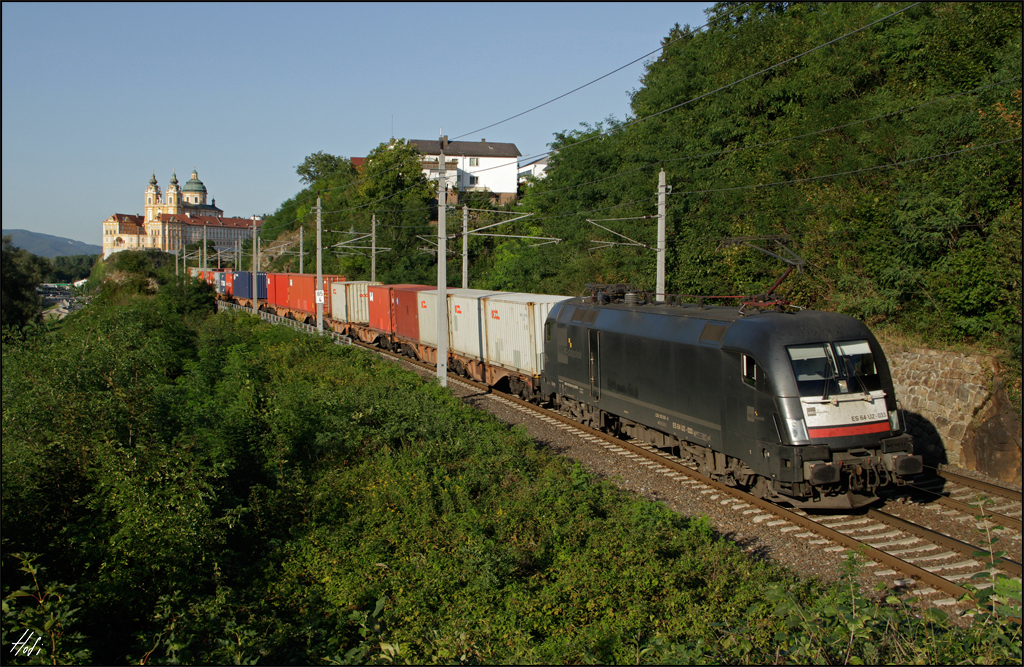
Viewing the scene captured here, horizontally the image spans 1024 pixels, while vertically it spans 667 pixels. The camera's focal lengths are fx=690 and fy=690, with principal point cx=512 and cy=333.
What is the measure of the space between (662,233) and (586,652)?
1382 centimetres

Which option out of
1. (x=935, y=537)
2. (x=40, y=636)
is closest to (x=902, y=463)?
(x=935, y=537)

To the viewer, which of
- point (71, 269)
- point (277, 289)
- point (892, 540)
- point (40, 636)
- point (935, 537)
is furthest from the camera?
point (71, 269)

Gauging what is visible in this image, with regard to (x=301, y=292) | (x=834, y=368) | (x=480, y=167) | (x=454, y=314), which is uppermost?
(x=480, y=167)

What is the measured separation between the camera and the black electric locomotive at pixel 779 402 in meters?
9.73

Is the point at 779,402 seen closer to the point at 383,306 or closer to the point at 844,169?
the point at 844,169

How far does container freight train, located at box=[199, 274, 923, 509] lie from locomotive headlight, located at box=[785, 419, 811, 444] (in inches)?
0.5

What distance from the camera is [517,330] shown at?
19828 mm

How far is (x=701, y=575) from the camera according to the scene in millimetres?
7961

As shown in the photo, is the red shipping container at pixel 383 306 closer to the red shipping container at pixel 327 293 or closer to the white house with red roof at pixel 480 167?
the red shipping container at pixel 327 293

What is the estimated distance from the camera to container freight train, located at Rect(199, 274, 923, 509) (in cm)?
977

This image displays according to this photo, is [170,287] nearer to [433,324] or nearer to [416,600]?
[433,324]

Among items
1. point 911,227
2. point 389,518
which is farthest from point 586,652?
point 911,227

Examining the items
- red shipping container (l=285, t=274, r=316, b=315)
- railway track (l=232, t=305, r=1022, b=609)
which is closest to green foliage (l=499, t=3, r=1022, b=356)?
railway track (l=232, t=305, r=1022, b=609)

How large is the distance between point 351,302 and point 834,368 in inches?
1152
